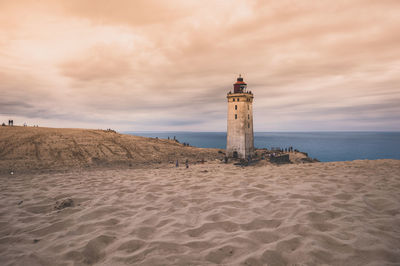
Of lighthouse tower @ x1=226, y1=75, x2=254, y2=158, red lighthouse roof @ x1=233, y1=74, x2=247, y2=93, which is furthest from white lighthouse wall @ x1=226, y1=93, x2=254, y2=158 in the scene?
red lighthouse roof @ x1=233, y1=74, x2=247, y2=93

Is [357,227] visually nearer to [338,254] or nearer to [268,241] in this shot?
[338,254]

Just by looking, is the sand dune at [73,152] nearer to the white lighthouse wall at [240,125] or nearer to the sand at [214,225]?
the white lighthouse wall at [240,125]

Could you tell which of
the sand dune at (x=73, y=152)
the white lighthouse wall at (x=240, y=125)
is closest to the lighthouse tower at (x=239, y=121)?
the white lighthouse wall at (x=240, y=125)

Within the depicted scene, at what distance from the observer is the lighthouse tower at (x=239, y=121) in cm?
2362

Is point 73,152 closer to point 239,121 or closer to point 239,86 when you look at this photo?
point 239,121

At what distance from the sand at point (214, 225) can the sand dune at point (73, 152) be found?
1277cm

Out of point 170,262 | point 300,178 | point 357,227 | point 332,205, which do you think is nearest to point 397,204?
point 332,205

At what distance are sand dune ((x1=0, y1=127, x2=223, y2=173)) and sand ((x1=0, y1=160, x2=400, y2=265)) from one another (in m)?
12.8

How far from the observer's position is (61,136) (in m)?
25.1

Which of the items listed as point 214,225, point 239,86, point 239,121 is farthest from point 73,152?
point 214,225

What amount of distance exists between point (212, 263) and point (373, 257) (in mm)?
2342

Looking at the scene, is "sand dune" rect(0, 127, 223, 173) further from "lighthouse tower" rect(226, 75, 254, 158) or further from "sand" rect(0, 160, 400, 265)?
"sand" rect(0, 160, 400, 265)

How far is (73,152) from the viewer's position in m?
21.1

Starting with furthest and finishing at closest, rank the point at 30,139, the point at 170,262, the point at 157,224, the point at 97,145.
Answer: the point at 97,145
the point at 30,139
the point at 157,224
the point at 170,262
